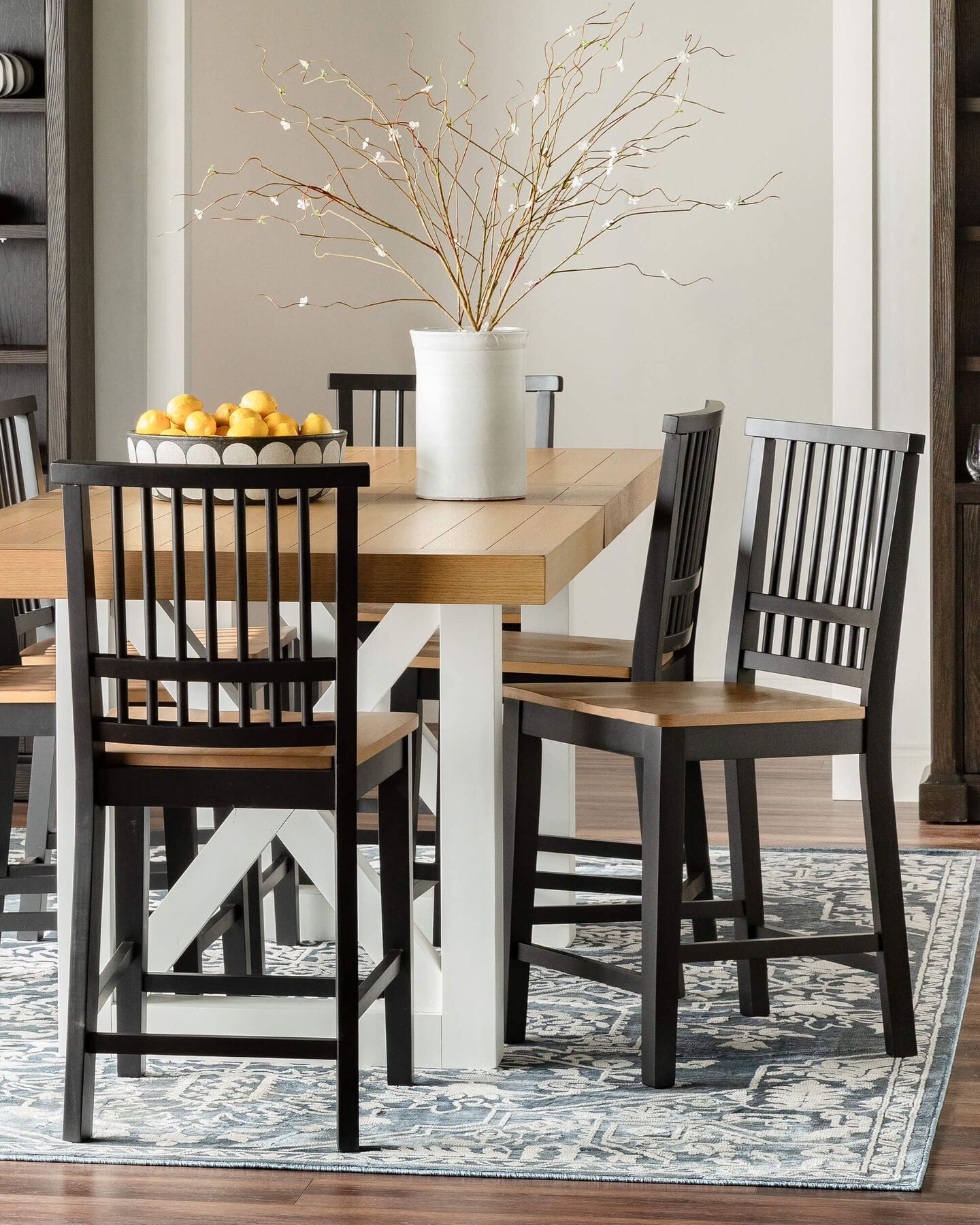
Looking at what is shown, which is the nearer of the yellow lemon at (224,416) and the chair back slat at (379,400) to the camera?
the yellow lemon at (224,416)

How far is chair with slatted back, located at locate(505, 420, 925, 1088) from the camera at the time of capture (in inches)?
99.5

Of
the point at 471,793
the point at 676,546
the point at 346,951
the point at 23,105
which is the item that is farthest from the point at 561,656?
the point at 23,105

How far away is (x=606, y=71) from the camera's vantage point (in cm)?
535

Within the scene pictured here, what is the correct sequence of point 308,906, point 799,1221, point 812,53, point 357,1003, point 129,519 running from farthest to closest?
point 812,53 < point 308,906 < point 129,519 < point 357,1003 < point 799,1221

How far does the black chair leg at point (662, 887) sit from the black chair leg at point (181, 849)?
2.48ft

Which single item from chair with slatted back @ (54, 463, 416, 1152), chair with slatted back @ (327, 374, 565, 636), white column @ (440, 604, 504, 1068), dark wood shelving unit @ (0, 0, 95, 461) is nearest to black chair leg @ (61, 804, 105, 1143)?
chair with slatted back @ (54, 463, 416, 1152)

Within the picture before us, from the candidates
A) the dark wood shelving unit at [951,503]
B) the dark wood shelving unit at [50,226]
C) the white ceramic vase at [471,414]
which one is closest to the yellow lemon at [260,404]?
the white ceramic vase at [471,414]

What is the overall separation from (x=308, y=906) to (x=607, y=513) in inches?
43.0

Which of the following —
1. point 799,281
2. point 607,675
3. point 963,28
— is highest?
point 963,28

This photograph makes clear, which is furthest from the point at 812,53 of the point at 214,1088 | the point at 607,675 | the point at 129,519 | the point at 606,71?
the point at 214,1088

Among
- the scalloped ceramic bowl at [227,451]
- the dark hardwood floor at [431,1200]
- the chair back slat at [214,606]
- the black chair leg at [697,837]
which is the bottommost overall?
the dark hardwood floor at [431,1200]

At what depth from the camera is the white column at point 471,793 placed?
254 centimetres

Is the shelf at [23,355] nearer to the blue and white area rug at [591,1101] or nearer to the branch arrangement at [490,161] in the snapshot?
the branch arrangement at [490,161]

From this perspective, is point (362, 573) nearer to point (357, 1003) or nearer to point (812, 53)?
point (357, 1003)
